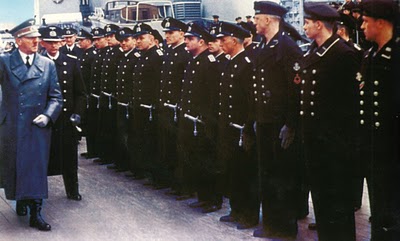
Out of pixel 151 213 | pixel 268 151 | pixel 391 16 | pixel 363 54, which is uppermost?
pixel 391 16

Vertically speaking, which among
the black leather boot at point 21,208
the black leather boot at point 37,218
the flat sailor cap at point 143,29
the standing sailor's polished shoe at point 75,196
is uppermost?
the flat sailor cap at point 143,29

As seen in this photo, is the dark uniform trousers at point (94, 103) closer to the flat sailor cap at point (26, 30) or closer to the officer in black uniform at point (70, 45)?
the officer in black uniform at point (70, 45)

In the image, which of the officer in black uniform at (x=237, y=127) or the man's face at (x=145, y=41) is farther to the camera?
the man's face at (x=145, y=41)

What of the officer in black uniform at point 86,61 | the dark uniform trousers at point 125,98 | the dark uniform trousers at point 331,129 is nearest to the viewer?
the dark uniform trousers at point 331,129

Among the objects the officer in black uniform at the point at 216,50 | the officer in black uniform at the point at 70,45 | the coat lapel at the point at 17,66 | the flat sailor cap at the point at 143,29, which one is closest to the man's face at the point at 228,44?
the officer in black uniform at the point at 216,50

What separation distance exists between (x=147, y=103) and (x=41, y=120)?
1401 mm

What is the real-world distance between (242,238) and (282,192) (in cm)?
37

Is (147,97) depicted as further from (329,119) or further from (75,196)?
(329,119)

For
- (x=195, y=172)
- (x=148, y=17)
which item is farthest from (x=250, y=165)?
(x=148, y=17)

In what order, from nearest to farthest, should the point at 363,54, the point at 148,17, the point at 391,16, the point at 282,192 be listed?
1. the point at 391,16
2. the point at 363,54
3. the point at 282,192
4. the point at 148,17

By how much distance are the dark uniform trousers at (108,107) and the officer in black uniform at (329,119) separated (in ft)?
9.66

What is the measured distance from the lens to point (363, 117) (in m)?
3.33

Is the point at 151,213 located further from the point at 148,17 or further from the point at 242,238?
the point at 148,17

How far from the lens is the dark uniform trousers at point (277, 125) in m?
3.70
